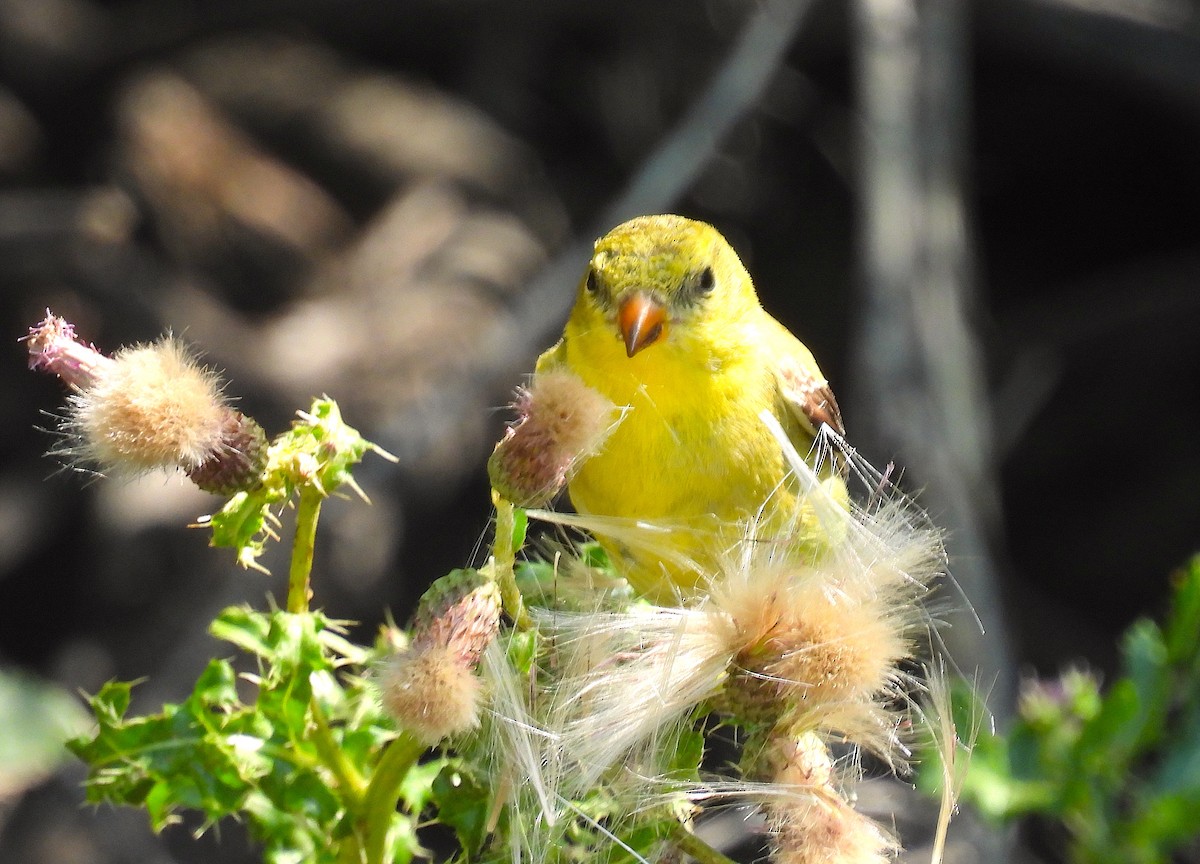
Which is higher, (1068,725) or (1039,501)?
(1068,725)

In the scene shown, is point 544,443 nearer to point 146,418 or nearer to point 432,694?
point 432,694

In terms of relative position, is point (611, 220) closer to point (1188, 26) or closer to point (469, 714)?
point (1188, 26)

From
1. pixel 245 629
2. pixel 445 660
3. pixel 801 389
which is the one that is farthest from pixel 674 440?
pixel 445 660

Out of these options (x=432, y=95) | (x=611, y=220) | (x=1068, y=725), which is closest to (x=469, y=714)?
(x=1068, y=725)

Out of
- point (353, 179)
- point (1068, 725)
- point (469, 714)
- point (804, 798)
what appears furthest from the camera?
point (353, 179)

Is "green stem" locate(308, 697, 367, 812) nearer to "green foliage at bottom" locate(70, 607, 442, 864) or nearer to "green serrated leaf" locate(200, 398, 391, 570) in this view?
"green foliage at bottom" locate(70, 607, 442, 864)

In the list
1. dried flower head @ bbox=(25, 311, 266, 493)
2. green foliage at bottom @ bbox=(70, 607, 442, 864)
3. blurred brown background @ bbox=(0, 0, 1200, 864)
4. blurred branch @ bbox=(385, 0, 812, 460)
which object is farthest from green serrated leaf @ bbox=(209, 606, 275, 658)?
blurred branch @ bbox=(385, 0, 812, 460)

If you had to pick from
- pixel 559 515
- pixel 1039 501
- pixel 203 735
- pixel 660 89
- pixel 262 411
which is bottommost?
pixel 1039 501
